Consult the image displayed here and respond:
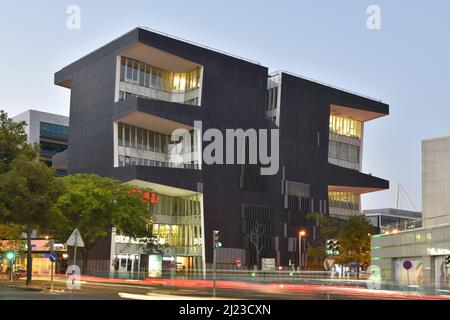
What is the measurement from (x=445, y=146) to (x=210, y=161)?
134ft

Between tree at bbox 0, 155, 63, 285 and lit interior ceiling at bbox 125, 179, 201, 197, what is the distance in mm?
37298

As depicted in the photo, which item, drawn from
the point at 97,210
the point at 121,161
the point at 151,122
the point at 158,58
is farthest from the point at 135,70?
the point at 97,210

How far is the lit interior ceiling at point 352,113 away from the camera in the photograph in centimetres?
11825

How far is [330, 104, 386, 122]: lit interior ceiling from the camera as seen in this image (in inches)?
4656

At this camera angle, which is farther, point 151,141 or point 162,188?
point 151,141

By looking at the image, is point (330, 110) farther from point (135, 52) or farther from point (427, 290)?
point (427, 290)

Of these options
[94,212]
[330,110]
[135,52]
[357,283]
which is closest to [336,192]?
[330,110]

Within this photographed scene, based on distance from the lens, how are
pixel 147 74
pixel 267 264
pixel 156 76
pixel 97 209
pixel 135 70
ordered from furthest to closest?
pixel 156 76 < pixel 147 74 < pixel 267 264 < pixel 135 70 < pixel 97 209

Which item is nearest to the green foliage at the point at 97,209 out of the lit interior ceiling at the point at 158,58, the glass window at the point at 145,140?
the glass window at the point at 145,140

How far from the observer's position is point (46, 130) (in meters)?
139

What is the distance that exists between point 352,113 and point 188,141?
38519 millimetres

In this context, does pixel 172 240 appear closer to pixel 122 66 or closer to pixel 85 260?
pixel 122 66

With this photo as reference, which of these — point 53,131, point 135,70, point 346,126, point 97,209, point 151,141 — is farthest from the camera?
point 53,131

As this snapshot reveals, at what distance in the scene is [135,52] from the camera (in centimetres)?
9250
